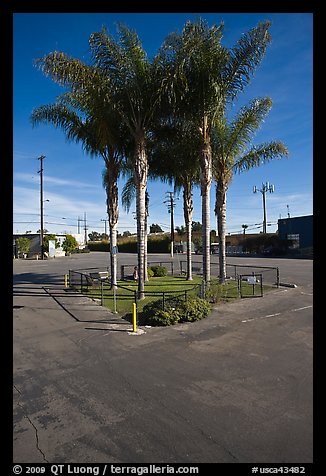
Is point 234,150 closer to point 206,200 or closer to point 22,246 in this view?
point 206,200

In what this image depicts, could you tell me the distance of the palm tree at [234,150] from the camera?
16.4m

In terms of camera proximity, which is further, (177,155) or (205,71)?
(177,155)

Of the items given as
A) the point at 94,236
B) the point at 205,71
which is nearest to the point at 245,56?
the point at 205,71

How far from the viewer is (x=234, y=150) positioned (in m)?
16.9

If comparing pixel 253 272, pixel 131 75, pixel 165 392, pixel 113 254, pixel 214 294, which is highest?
pixel 131 75

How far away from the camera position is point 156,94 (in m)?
12.3

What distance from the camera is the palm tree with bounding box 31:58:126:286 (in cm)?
1189

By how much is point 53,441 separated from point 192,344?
4.18 m

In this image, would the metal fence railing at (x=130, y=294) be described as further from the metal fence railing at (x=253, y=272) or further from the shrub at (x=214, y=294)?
the metal fence railing at (x=253, y=272)

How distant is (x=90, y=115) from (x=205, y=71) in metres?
5.55

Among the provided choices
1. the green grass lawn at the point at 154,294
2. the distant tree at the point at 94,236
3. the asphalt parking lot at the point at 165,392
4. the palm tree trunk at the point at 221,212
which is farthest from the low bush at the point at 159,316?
the distant tree at the point at 94,236

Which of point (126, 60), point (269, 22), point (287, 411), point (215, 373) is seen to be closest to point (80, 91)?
point (126, 60)

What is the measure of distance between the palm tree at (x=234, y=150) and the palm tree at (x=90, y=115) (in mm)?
5318

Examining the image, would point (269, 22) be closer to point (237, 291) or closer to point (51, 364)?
point (237, 291)
